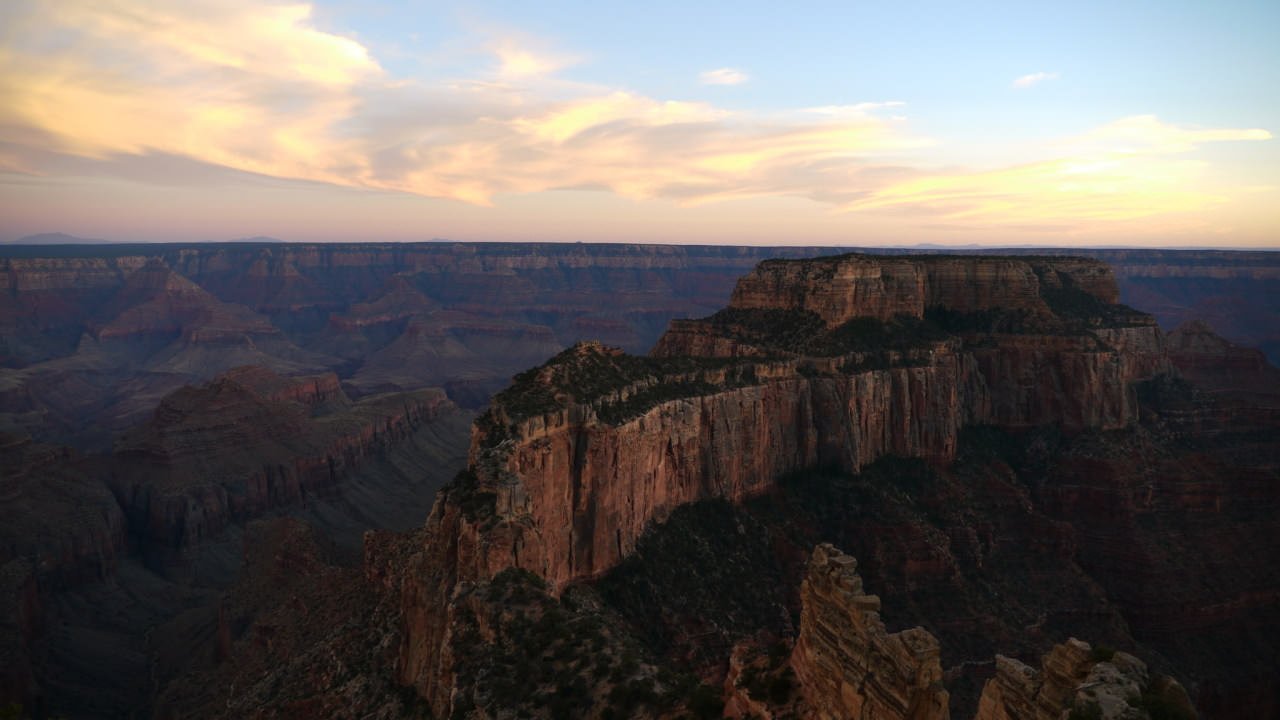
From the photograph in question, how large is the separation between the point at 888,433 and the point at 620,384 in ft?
93.2

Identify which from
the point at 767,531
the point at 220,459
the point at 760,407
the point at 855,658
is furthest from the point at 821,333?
the point at 220,459

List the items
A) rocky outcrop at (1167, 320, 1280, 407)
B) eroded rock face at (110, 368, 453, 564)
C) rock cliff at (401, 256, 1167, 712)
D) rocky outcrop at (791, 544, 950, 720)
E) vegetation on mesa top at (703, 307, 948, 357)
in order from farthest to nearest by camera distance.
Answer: rocky outcrop at (1167, 320, 1280, 407), eroded rock face at (110, 368, 453, 564), vegetation on mesa top at (703, 307, 948, 357), rock cliff at (401, 256, 1167, 712), rocky outcrop at (791, 544, 950, 720)

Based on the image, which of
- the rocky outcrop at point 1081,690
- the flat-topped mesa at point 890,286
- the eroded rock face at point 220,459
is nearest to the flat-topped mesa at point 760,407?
the flat-topped mesa at point 890,286

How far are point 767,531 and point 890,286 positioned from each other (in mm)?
31353

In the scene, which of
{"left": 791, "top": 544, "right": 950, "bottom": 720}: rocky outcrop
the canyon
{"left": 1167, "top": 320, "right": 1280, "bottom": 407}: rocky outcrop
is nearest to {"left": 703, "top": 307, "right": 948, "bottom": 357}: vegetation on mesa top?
the canyon

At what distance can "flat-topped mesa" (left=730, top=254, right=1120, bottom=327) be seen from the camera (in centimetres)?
6619

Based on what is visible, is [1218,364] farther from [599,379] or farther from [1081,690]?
[1081,690]

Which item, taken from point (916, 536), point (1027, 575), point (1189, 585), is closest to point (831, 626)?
point (916, 536)

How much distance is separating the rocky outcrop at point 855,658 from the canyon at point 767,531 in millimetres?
85

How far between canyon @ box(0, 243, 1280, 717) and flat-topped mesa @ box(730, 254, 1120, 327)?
304mm

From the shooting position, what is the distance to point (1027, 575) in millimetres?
53156

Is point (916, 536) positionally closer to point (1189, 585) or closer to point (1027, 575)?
point (1027, 575)

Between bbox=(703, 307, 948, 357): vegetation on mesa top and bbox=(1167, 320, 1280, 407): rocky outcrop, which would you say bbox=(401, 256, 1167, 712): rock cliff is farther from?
bbox=(1167, 320, 1280, 407): rocky outcrop

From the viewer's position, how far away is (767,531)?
49719 millimetres
